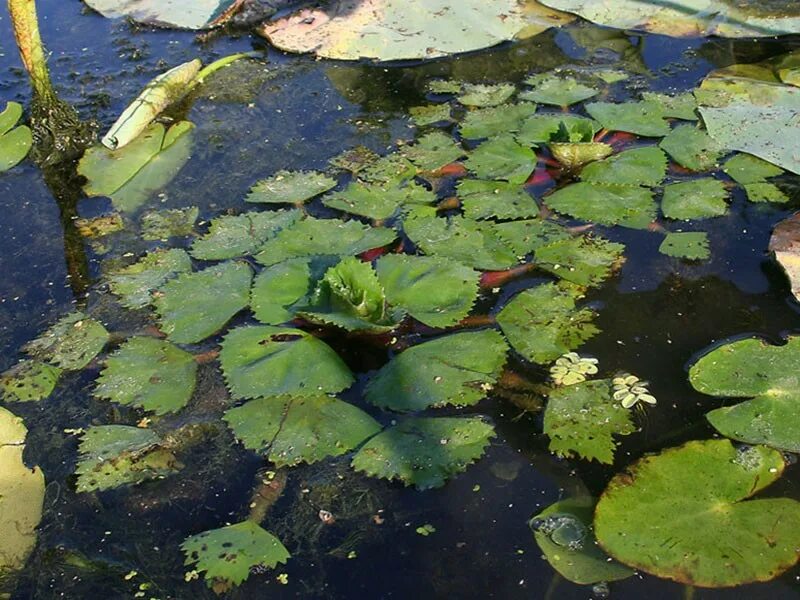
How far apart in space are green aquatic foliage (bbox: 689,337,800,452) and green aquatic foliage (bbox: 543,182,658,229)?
25.2 inches

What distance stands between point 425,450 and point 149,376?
0.80 metres

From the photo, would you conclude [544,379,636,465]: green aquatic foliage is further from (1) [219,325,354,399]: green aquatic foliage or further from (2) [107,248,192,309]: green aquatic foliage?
(2) [107,248,192,309]: green aquatic foliage

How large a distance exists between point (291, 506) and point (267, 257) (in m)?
0.89

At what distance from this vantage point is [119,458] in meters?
2.03

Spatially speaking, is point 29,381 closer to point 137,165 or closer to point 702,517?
point 137,165

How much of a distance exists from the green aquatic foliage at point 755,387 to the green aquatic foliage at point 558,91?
1525 millimetres

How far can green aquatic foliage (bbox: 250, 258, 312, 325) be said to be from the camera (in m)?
2.29

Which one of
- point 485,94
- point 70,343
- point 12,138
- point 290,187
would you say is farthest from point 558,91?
point 12,138

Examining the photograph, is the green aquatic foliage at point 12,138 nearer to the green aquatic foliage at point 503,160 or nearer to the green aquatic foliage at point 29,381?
the green aquatic foliage at point 29,381

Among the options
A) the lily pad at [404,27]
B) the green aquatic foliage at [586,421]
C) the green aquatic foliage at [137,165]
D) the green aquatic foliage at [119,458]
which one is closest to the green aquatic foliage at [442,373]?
Result: the green aquatic foliage at [586,421]

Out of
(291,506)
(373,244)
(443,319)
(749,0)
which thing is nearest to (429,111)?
(373,244)

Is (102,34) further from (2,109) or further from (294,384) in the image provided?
(294,384)

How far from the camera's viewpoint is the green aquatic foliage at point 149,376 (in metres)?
2.15

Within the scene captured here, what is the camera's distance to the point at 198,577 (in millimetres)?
1790
